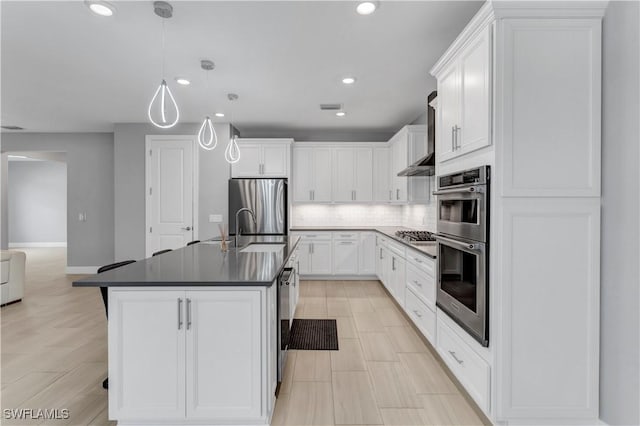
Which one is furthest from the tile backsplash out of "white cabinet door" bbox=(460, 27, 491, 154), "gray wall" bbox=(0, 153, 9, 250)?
"gray wall" bbox=(0, 153, 9, 250)

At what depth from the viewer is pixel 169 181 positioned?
556 cm

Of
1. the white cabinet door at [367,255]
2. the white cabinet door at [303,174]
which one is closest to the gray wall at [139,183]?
the white cabinet door at [303,174]

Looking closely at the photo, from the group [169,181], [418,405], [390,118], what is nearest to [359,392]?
[418,405]

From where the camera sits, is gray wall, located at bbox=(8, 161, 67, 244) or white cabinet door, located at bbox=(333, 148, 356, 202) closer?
white cabinet door, located at bbox=(333, 148, 356, 202)

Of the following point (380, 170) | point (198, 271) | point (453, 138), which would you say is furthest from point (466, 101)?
point (380, 170)

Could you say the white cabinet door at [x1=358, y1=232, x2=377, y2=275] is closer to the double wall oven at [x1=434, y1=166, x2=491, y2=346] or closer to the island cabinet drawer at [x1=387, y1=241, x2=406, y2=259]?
the island cabinet drawer at [x1=387, y1=241, x2=406, y2=259]

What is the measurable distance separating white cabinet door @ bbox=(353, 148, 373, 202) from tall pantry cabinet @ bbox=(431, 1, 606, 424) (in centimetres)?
408

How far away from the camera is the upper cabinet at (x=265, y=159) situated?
222 inches

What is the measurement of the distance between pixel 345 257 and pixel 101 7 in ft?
14.9

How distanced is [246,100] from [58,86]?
2258mm

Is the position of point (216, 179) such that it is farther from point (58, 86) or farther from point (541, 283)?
point (541, 283)

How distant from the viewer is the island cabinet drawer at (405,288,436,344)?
2730 millimetres

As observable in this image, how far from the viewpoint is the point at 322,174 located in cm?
588

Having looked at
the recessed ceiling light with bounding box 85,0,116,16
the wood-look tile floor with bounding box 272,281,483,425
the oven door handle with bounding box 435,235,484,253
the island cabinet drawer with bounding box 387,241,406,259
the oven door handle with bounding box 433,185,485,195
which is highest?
the recessed ceiling light with bounding box 85,0,116,16
